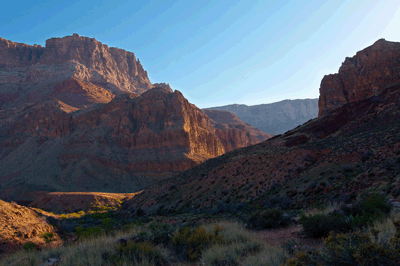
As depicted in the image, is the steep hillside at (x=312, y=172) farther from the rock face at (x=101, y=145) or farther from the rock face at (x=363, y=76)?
the rock face at (x=101, y=145)

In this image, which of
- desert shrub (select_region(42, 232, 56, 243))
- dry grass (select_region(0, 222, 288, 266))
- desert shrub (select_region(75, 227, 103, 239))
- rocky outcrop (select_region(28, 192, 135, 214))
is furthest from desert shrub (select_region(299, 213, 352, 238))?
rocky outcrop (select_region(28, 192, 135, 214))

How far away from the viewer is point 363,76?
41.9 m

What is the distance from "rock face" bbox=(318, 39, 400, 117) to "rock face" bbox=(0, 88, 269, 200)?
44.2 meters

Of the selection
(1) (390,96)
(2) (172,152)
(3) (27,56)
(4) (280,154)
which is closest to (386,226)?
(4) (280,154)

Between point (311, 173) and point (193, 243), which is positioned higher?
point (193, 243)

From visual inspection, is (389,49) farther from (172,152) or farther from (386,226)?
(172,152)

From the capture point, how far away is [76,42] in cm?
15425

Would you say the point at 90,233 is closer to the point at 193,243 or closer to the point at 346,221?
the point at 193,243

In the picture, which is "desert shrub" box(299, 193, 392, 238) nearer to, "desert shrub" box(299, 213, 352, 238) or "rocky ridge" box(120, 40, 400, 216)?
"desert shrub" box(299, 213, 352, 238)

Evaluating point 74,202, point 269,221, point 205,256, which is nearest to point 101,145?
point 74,202

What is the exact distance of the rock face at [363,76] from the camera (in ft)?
127

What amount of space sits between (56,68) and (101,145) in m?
90.1

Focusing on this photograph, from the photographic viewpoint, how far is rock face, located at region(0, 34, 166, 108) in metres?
124

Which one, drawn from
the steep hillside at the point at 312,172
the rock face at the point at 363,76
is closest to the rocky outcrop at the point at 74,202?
the steep hillside at the point at 312,172
